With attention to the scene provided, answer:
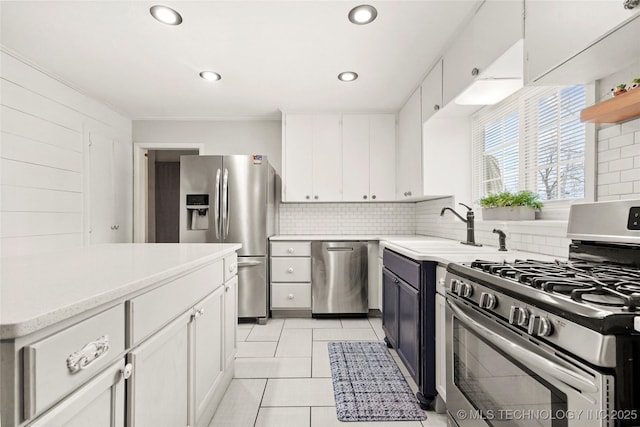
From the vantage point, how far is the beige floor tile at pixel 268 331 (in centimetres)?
299

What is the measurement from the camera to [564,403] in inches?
30.1

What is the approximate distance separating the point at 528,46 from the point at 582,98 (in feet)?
1.76

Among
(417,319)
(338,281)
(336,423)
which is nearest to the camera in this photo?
(336,423)

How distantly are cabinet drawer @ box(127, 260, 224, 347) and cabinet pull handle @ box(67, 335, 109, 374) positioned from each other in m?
0.12

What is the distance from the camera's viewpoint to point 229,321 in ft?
6.85

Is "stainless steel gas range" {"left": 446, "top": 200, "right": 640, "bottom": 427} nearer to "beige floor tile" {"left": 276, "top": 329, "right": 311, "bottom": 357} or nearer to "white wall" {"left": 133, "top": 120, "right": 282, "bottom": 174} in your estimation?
"beige floor tile" {"left": 276, "top": 329, "right": 311, "bottom": 357}

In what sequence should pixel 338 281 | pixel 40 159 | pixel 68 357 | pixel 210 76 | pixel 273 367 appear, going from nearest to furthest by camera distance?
pixel 68 357 → pixel 273 367 → pixel 40 159 → pixel 210 76 → pixel 338 281

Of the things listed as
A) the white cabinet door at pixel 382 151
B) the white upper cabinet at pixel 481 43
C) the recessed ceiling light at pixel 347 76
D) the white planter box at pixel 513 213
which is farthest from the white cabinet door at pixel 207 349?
the white cabinet door at pixel 382 151

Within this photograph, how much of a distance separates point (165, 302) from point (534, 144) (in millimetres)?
2336

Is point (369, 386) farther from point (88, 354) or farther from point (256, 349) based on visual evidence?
point (88, 354)

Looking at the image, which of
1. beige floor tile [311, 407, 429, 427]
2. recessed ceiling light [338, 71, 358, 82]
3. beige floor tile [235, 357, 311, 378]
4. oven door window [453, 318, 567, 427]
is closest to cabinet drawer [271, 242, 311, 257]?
beige floor tile [235, 357, 311, 378]

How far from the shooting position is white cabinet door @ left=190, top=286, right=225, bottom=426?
1472mm

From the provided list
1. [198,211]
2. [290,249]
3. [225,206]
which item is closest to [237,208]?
[225,206]

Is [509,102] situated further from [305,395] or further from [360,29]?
[305,395]
